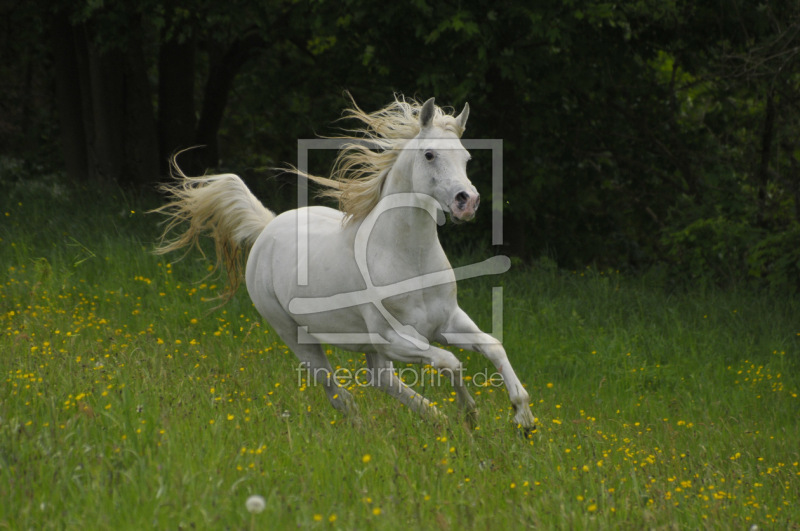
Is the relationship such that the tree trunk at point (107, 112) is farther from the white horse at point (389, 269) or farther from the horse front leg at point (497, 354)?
the horse front leg at point (497, 354)

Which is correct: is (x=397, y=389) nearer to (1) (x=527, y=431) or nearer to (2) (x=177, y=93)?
(1) (x=527, y=431)

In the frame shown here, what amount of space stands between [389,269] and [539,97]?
702cm

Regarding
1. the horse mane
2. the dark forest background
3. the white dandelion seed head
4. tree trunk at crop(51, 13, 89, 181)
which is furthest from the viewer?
tree trunk at crop(51, 13, 89, 181)

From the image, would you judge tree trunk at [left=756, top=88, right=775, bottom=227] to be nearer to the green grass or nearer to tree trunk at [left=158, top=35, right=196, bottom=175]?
the green grass

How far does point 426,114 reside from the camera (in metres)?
5.07

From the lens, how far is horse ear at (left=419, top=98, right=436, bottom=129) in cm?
504

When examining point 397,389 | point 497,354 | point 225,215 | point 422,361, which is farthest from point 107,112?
point 497,354

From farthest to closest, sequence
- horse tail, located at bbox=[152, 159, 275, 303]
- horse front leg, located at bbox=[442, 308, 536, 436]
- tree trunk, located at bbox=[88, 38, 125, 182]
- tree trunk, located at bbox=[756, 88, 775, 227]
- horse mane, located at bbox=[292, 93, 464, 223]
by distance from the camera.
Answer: tree trunk, located at bbox=[88, 38, 125, 182], tree trunk, located at bbox=[756, 88, 775, 227], horse tail, located at bbox=[152, 159, 275, 303], horse mane, located at bbox=[292, 93, 464, 223], horse front leg, located at bbox=[442, 308, 536, 436]

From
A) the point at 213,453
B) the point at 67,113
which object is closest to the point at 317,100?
the point at 67,113

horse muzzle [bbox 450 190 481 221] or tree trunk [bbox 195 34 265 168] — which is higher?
tree trunk [bbox 195 34 265 168]

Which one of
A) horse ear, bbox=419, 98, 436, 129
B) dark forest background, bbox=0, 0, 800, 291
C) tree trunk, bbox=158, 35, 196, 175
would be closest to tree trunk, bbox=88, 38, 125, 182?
dark forest background, bbox=0, 0, 800, 291

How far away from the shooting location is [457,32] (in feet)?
33.4

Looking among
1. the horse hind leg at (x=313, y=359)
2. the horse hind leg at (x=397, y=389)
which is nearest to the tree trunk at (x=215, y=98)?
the horse hind leg at (x=313, y=359)

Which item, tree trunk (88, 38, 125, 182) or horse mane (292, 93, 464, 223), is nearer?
horse mane (292, 93, 464, 223)
